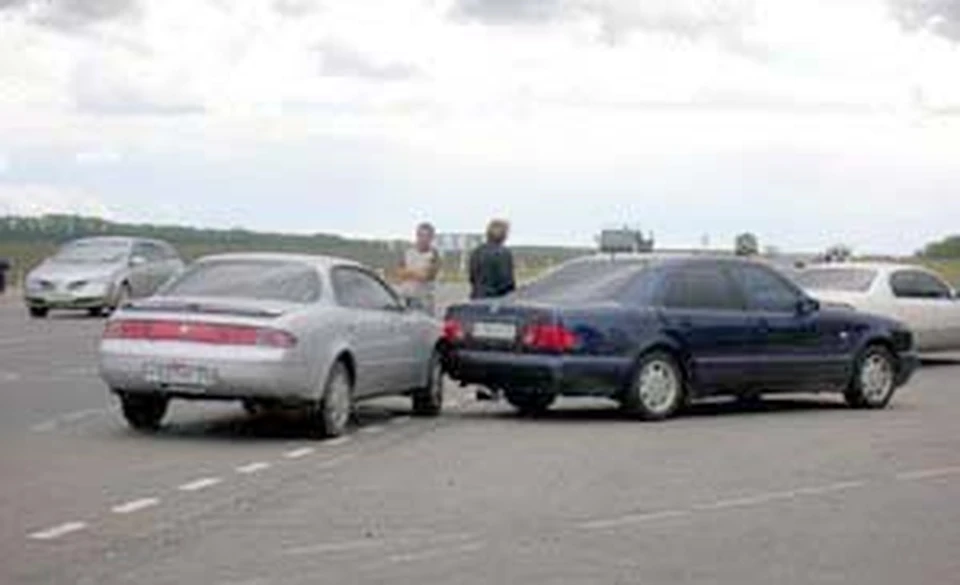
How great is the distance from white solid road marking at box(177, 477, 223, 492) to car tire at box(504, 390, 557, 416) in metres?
5.50

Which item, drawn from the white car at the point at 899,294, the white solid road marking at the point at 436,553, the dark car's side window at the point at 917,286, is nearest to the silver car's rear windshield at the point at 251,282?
the white solid road marking at the point at 436,553

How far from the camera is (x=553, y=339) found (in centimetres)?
1859

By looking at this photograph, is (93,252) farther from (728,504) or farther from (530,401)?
(728,504)

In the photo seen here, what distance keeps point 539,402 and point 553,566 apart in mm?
9249

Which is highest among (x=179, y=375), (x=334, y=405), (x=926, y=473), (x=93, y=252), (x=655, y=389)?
(x=93, y=252)

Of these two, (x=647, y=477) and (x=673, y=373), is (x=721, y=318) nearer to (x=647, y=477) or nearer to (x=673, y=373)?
(x=673, y=373)

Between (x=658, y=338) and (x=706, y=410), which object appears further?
(x=706, y=410)

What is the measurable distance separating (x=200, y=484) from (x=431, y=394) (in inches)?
233

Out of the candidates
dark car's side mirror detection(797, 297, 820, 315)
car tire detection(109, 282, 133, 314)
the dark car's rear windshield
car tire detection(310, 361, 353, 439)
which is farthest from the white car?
car tire detection(109, 282, 133, 314)

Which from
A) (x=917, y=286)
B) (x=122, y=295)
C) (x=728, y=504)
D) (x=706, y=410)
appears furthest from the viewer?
(x=122, y=295)

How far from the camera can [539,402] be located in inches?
762

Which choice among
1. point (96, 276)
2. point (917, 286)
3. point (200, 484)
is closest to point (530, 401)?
point (200, 484)

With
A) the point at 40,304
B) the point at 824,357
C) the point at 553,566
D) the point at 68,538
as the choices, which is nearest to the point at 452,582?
the point at 553,566

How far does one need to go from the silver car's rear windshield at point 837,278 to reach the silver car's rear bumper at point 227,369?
12.9m
